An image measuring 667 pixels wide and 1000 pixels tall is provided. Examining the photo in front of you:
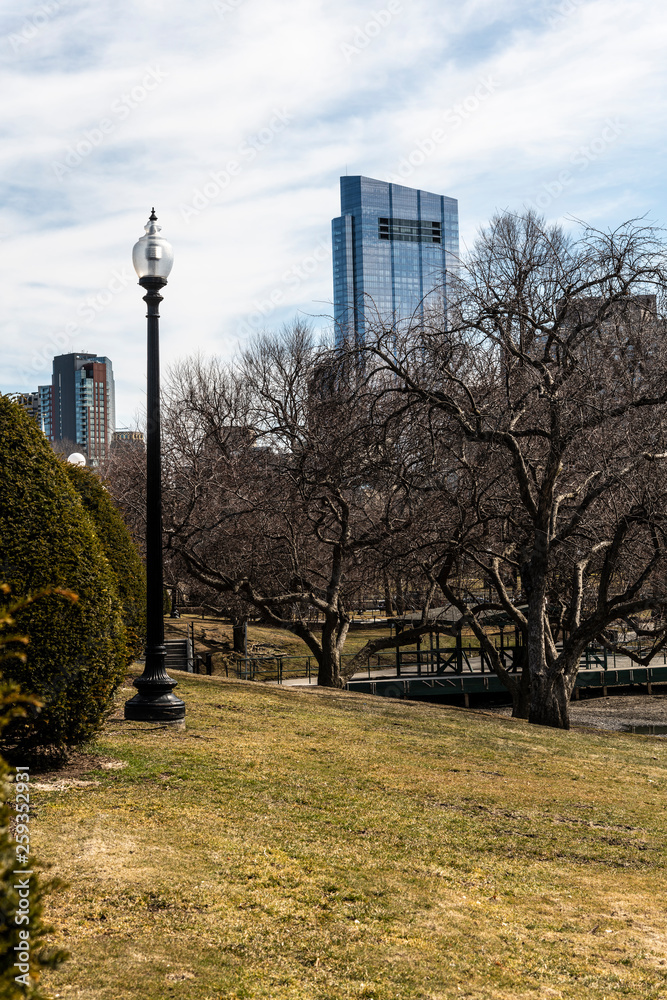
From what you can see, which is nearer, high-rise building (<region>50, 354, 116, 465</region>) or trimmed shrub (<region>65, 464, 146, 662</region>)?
trimmed shrub (<region>65, 464, 146, 662</region>)

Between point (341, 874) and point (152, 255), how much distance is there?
277 inches

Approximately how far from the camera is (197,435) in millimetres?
26656

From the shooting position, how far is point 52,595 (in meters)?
6.52

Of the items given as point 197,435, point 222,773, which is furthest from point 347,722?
point 197,435

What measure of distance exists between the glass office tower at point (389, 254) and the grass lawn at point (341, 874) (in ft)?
24.1

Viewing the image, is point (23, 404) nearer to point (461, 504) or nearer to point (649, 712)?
point (461, 504)

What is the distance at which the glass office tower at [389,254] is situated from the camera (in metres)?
14.1

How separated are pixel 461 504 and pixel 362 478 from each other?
6.17 ft

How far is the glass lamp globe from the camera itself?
9625 millimetres

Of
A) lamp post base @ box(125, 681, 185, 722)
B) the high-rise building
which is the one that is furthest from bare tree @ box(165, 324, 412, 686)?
the high-rise building

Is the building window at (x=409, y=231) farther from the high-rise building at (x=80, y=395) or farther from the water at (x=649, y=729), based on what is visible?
the high-rise building at (x=80, y=395)

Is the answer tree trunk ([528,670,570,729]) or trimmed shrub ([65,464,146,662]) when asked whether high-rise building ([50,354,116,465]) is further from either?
tree trunk ([528,670,570,729])

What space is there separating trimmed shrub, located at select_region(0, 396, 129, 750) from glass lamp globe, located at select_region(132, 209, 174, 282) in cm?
326

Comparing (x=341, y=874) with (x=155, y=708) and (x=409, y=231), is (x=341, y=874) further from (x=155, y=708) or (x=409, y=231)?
(x=409, y=231)
